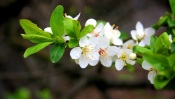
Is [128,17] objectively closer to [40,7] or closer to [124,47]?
[40,7]

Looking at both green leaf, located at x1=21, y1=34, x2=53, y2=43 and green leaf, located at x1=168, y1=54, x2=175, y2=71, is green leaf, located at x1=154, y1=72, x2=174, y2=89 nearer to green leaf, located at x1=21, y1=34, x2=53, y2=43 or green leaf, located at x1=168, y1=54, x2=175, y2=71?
green leaf, located at x1=168, y1=54, x2=175, y2=71

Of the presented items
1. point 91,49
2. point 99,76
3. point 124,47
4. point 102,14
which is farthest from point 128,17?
point 91,49

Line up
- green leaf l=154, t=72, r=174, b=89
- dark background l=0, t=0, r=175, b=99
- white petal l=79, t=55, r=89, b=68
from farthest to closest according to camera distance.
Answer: dark background l=0, t=0, r=175, b=99
white petal l=79, t=55, r=89, b=68
green leaf l=154, t=72, r=174, b=89

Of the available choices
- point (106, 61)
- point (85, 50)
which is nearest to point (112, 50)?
point (106, 61)

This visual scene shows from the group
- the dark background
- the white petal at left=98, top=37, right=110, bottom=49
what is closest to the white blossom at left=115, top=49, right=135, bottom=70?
the white petal at left=98, top=37, right=110, bottom=49

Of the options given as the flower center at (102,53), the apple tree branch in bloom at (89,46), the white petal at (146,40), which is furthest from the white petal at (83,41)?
the white petal at (146,40)

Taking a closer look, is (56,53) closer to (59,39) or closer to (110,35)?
(59,39)
